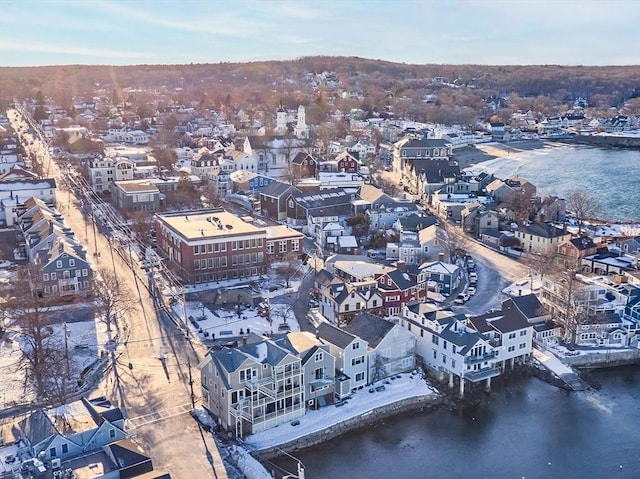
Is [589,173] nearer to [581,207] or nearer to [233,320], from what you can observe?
[581,207]

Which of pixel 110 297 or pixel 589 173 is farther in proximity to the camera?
pixel 589 173

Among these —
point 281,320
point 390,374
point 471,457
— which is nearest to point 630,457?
point 471,457

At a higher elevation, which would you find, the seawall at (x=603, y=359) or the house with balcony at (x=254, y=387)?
the house with balcony at (x=254, y=387)

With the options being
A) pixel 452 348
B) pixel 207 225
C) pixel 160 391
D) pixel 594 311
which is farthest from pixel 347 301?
pixel 207 225

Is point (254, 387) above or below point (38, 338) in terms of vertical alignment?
below

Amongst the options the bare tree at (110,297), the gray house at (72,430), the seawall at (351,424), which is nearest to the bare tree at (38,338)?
the bare tree at (110,297)

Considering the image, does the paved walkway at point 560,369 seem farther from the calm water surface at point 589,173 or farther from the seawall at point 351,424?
the calm water surface at point 589,173

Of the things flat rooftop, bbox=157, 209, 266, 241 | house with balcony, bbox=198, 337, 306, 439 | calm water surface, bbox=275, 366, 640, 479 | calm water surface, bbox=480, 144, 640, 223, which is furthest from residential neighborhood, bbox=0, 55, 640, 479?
calm water surface, bbox=480, 144, 640, 223
